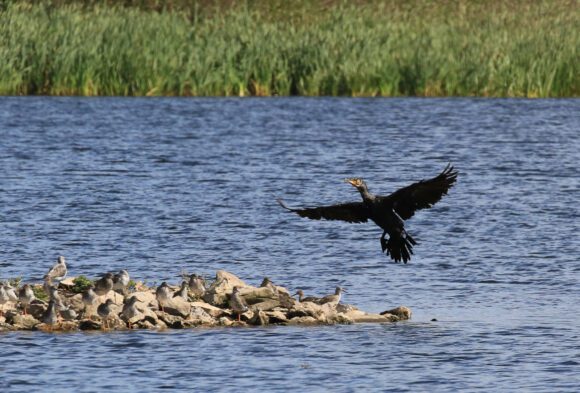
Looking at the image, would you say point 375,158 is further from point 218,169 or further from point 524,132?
point 524,132

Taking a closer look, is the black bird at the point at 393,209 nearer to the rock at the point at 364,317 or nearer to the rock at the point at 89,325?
the rock at the point at 364,317

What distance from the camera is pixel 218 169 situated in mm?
32969

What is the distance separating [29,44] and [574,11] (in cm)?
2575

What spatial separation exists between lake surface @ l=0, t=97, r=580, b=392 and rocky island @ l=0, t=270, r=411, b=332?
0.91ft

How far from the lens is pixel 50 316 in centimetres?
1620

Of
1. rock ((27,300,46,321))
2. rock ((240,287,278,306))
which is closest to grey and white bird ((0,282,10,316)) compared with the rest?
rock ((27,300,46,321))

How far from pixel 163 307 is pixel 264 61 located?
27714 mm

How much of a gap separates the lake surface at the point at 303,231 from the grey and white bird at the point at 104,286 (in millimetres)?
553

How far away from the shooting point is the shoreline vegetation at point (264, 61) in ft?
139

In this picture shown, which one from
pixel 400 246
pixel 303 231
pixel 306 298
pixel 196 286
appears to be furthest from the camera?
pixel 303 231

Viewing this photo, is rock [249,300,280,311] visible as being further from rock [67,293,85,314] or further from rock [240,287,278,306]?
rock [67,293,85,314]

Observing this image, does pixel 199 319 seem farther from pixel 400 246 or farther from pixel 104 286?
pixel 400 246

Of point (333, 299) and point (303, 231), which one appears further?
point (303, 231)

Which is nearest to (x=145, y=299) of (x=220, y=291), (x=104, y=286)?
(x=104, y=286)
